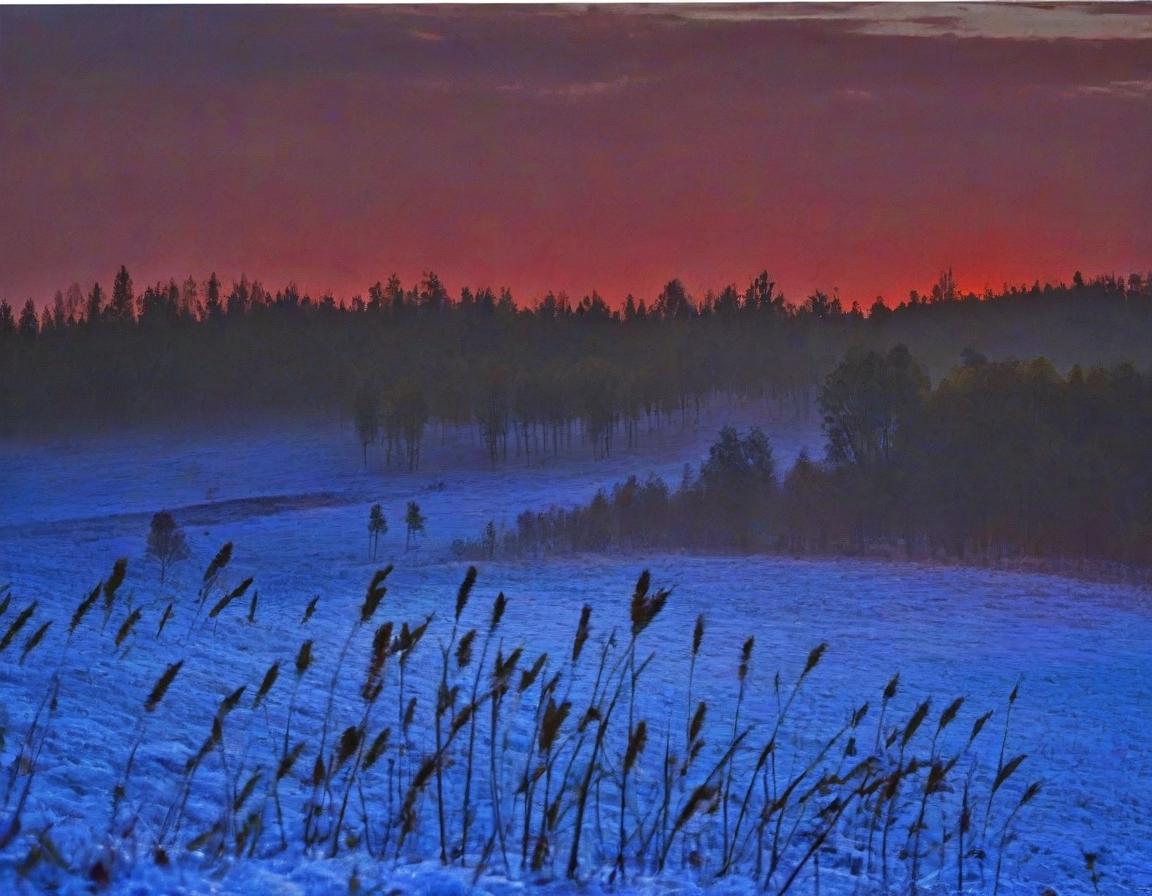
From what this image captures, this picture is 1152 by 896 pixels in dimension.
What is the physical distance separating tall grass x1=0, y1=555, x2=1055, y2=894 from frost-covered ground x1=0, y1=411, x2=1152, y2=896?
0.09 m

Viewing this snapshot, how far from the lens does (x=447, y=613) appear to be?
12.6 meters

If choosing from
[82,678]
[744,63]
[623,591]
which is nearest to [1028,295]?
[744,63]

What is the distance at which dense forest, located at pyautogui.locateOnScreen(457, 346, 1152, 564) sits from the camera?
18781 millimetres

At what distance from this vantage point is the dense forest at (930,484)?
18.8 metres

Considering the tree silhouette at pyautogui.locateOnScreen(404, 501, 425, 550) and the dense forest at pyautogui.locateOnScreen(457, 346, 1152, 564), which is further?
the tree silhouette at pyautogui.locateOnScreen(404, 501, 425, 550)

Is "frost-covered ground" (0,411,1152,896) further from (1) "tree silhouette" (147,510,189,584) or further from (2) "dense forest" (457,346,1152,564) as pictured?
(2) "dense forest" (457,346,1152,564)

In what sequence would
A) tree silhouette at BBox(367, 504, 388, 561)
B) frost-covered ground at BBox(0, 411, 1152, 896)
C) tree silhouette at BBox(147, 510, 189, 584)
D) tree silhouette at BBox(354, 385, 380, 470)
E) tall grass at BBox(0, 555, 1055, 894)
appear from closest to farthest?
tall grass at BBox(0, 555, 1055, 894)
frost-covered ground at BBox(0, 411, 1152, 896)
tree silhouette at BBox(147, 510, 189, 584)
tree silhouette at BBox(367, 504, 388, 561)
tree silhouette at BBox(354, 385, 380, 470)

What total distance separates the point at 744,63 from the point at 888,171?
4.10 meters

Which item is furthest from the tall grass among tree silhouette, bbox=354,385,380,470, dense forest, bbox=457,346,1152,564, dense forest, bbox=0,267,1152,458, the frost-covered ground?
tree silhouette, bbox=354,385,380,470

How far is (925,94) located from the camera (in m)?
15.8

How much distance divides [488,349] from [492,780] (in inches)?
1018

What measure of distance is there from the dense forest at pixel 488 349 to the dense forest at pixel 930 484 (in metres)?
0.95

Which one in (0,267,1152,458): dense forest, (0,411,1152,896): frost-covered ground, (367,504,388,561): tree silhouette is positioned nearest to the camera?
(0,411,1152,896): frost-covered ground

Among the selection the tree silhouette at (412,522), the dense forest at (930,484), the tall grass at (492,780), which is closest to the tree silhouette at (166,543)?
the tall grass at (492,780)
